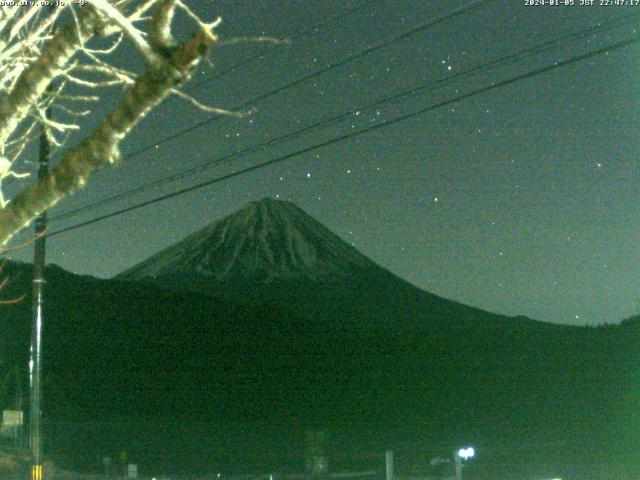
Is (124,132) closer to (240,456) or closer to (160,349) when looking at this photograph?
(240,456)

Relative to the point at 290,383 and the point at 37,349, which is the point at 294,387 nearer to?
the point at 290,383

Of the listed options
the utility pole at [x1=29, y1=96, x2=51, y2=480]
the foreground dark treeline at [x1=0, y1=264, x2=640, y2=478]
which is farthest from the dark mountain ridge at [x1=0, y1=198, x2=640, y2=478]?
the utility pole at [x1=29, y1=96, x2=51, y2=480]

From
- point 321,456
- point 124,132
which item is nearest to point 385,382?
point 321,456

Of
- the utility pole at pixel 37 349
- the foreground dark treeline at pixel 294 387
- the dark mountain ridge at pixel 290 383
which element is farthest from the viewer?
the dark mountain ridge at pixel 290 383

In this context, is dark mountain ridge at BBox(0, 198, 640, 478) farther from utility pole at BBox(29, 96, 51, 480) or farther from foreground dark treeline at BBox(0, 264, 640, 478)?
utility pole at BBox(29, 96, 51, 480)

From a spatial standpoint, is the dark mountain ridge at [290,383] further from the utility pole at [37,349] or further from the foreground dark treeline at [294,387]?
the utility pole at [37,349]

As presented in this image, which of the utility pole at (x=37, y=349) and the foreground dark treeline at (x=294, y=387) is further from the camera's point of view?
the foreground dark treeline at (x=294, y=387)

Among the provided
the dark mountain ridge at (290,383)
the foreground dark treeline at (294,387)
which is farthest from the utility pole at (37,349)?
the dark mountain ridge at (290,383)

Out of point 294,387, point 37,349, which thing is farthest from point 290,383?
point 37,349
